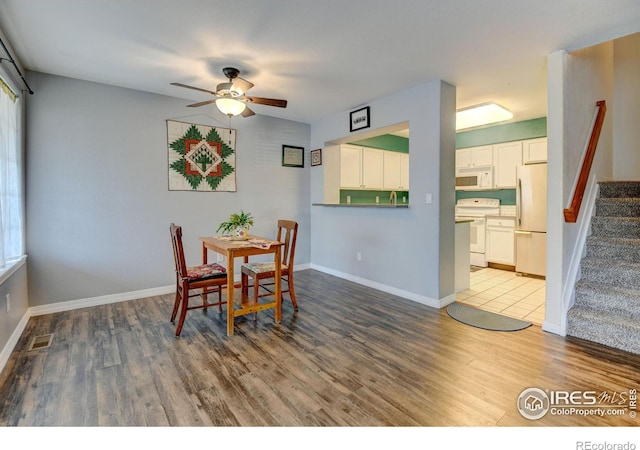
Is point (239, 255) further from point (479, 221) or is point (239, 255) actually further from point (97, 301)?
point (479, 221)

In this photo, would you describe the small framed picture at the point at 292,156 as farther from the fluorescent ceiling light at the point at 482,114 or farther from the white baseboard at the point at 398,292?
the fluorescent ceiling light at the point at 482,114

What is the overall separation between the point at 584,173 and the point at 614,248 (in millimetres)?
825

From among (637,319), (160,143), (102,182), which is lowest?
(637,319)

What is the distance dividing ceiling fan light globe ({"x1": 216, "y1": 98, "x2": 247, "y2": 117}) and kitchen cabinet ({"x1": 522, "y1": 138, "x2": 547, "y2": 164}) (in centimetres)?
444

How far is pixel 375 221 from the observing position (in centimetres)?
419

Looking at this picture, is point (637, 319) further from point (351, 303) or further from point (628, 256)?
point (351, 303)

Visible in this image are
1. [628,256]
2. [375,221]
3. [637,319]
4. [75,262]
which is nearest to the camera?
[637,319]

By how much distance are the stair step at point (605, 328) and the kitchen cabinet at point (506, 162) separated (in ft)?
10.4

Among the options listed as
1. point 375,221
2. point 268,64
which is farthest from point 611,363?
point 268,64

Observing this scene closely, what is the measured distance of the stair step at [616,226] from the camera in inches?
122

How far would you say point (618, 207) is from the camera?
10.9ft

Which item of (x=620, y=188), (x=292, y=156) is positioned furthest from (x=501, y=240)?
(x=292, y=156)
